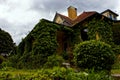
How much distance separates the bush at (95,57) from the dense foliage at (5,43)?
3634cm

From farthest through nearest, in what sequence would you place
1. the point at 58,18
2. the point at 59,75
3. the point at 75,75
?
the point at 58,18, the point at 75,75, the point at 59,75

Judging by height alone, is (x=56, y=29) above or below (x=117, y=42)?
above

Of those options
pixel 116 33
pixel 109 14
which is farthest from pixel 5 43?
pixel 116 33

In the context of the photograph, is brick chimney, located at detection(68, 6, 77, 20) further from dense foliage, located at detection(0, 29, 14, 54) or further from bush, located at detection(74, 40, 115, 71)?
bush, located at detection(74, 40, 115, 71)

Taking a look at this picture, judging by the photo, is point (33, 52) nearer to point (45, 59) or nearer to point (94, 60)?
Answer: point (45, 59)

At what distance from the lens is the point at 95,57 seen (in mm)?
15469

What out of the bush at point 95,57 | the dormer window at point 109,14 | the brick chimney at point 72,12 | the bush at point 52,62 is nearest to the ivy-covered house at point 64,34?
the bush at point 52,62

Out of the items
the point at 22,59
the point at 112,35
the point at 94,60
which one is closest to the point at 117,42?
the point at 112,35

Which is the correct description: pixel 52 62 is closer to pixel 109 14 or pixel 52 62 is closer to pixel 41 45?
pixel 41 45

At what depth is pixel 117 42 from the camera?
1105 inches

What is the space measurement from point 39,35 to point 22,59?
362 centimetres

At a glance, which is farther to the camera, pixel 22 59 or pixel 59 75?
pixel 22 59

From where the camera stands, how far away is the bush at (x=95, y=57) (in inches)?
603

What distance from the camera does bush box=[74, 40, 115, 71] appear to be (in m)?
15.3
